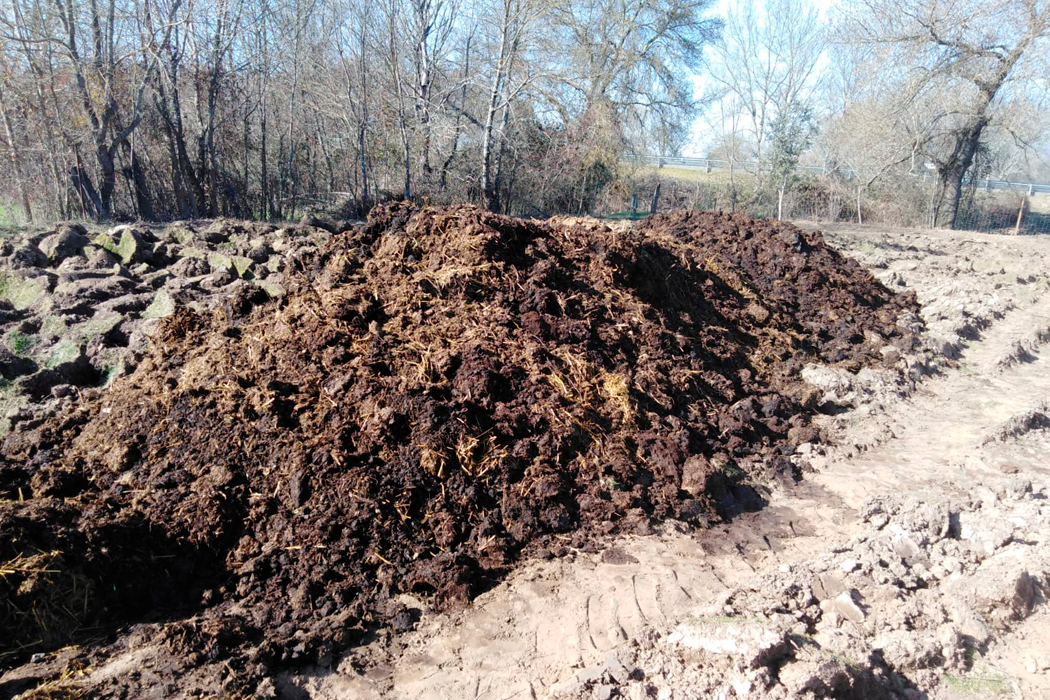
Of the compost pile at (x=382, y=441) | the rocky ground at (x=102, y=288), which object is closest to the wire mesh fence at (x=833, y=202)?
the rocky ground at (x=102, y=288)

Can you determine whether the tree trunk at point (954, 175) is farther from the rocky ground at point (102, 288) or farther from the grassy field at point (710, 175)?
the rocky ground at point (102, 288)

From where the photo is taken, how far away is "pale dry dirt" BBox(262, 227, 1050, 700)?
2867 millimetres

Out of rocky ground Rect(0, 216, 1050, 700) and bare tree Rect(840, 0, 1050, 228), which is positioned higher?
bare tree Rect(840, 0, 1050, 228)

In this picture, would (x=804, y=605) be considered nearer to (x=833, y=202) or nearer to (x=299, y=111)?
(x=299, y=111)

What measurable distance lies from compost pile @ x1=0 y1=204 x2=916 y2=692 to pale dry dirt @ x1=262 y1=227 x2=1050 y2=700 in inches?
9.9

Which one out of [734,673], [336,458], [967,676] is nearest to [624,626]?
[734,673]

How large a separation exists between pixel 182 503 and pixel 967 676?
4139 millimetres

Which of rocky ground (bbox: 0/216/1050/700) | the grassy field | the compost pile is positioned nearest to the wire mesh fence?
the grassy field

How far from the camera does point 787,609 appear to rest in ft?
10.6

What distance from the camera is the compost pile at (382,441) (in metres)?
3.37

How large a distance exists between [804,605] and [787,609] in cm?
11

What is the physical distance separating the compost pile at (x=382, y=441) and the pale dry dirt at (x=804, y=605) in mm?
252

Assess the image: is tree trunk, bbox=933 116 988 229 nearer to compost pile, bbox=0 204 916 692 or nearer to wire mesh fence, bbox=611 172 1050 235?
wire mesh fence, bbox=611 172 1050 235

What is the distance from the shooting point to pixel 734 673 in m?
2.76
